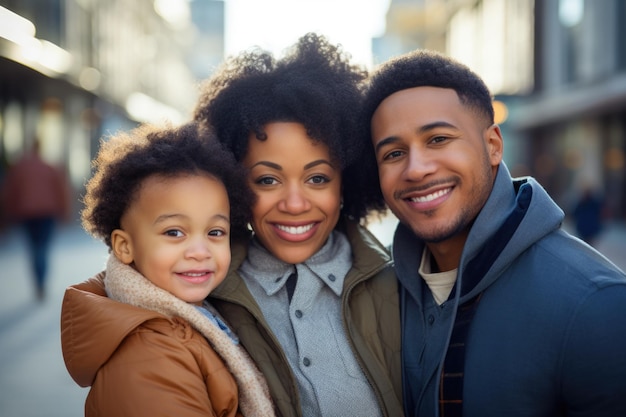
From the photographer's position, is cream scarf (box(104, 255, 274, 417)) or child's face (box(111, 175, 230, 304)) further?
child's face (box(111, 175, 230, 304))

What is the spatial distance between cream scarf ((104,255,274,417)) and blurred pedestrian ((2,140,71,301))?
675 centimetres

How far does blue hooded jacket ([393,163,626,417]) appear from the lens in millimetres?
1943

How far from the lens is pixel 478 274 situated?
2.27 metres

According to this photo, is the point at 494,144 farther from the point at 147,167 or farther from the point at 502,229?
the point at 147,167

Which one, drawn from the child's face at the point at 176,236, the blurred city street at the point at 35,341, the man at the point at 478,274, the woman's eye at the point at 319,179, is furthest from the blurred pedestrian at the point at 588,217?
the child's face at the point at 176,236

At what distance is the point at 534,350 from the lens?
6.63 ft

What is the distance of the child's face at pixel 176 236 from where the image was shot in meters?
2.33

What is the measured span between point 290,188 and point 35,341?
479 cm

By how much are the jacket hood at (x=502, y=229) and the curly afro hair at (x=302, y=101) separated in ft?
2.35

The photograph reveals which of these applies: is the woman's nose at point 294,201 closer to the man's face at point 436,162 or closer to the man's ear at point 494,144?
the man's face at point 436,162

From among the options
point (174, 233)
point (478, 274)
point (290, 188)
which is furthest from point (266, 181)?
point (478, 274)

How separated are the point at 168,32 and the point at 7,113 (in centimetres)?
3467

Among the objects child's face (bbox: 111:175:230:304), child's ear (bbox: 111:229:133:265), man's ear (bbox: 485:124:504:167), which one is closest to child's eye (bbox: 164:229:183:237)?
child's face (bbox: 111:175:230:304)

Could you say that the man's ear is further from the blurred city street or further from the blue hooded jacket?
the blurred city street
